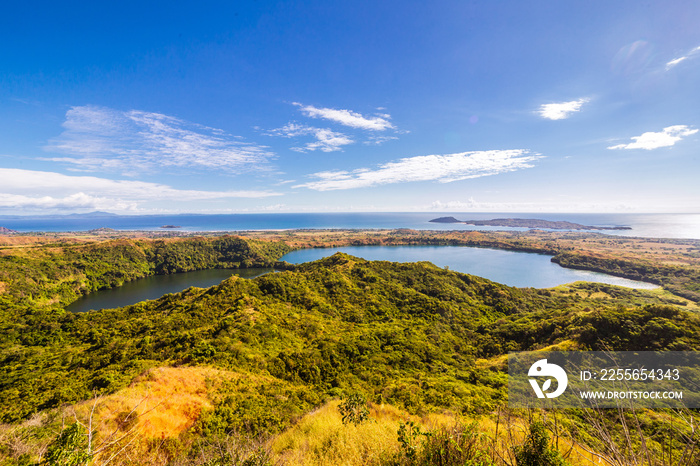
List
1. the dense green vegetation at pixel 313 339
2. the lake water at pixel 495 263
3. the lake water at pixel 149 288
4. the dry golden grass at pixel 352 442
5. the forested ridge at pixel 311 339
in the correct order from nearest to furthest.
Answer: the dry golden grass at pixel 352 442 → the forested ridge at pixel 311 339 → the dense green vegetation at pixel 313 339 → the lake water at pixel 149 288 → the lake water at pixel 495 263

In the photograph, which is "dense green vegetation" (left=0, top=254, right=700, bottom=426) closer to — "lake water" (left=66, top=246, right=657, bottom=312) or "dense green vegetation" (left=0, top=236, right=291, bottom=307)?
"dense green vegetation" (left=0, top=236, right=291, bottom=307)

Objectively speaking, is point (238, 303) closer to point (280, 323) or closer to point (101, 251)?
point (280, 323)

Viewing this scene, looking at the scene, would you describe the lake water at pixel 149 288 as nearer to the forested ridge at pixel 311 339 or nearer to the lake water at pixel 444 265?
the lake water at pixel 444 265

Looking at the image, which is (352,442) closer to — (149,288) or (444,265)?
(149,288)

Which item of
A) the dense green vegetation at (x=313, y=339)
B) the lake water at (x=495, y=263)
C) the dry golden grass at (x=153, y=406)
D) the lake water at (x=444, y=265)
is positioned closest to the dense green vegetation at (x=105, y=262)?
the lake water at (x=444, y=265)

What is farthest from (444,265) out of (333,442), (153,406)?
(153,406)

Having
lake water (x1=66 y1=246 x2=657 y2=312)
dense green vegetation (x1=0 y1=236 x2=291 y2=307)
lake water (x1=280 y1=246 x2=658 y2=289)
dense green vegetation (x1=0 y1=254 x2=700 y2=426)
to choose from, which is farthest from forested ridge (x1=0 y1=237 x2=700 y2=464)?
lake water (x1=280 y1=246 x2=658 y2=289)
